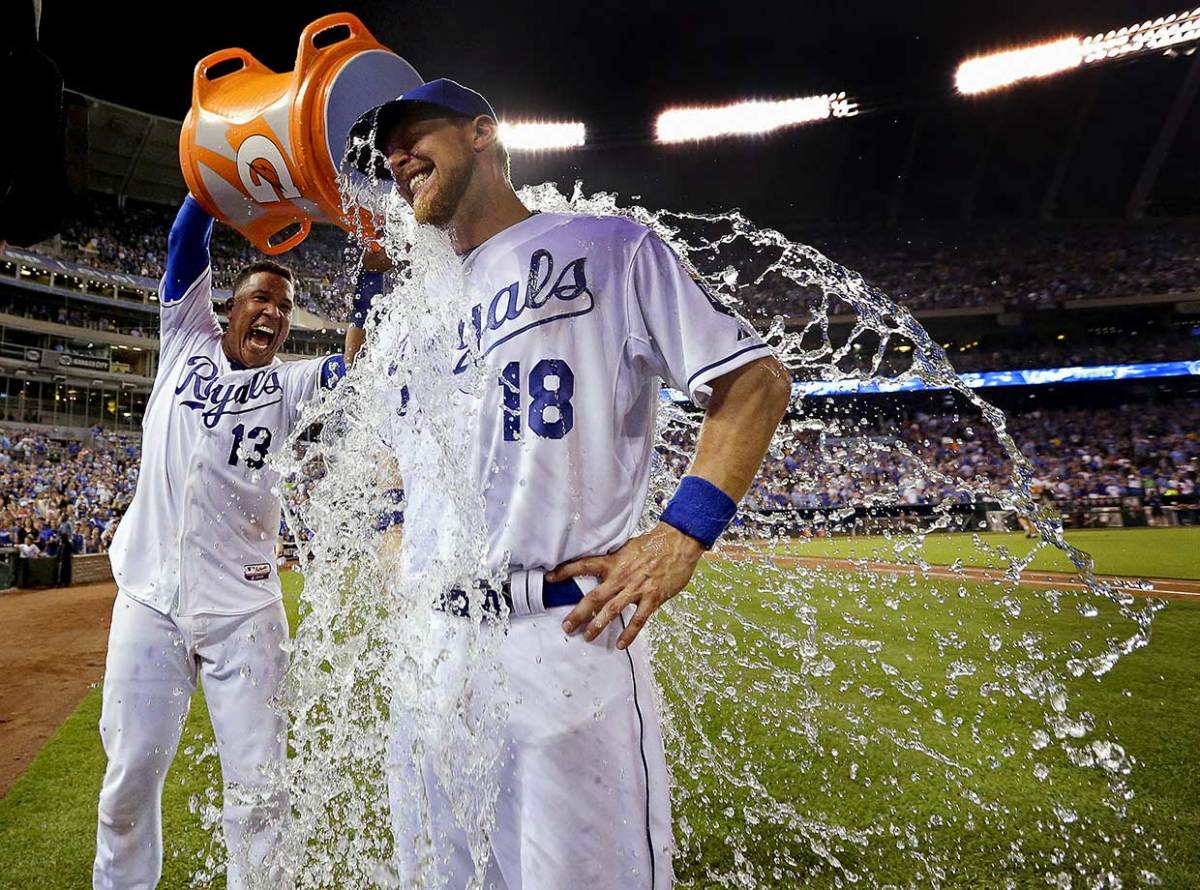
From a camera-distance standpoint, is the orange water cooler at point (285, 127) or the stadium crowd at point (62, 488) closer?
the orange water cooler at point (285, 127)

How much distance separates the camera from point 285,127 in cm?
203

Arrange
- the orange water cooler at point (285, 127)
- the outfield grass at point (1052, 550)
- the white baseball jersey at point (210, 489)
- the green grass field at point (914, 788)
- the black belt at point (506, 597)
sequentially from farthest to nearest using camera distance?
1. the outfield grass at point (1052, 550)
2. the green grass field at point (914, 788)
3. the white baseball jersey at point (210, 489)
4. the orange water cooler at point (285, 127)
5. the black belt at point (506, 597)

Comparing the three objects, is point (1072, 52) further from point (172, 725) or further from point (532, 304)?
point (172, 725)

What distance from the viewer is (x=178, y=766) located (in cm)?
412

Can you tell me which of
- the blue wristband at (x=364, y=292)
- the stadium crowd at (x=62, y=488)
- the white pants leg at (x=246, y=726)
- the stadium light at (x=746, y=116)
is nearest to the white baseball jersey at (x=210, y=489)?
the white pants leg at (x=246, y=726)

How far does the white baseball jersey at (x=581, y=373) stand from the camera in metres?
1.41

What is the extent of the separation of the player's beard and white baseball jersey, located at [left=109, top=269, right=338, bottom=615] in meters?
1.29

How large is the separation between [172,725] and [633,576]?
6.58 feet

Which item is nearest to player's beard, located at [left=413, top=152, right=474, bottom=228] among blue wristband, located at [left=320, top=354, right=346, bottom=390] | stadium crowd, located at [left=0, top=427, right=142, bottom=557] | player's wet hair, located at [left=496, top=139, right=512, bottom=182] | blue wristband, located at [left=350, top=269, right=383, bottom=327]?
player's wet hair, located at [left=496, top=139, right=512, bottom=182]

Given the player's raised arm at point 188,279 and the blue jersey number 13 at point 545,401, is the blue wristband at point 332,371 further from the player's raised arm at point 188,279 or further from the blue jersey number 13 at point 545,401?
the blue jersey number 13 at point 545,401

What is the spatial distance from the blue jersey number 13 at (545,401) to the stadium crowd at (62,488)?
51.3 ft

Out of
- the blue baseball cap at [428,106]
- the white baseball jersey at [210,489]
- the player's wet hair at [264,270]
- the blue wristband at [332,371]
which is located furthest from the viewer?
the player's wet hair at [264,270]

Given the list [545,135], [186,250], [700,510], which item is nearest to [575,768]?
[700,510]

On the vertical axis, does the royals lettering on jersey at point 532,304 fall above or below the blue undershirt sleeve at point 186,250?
below
